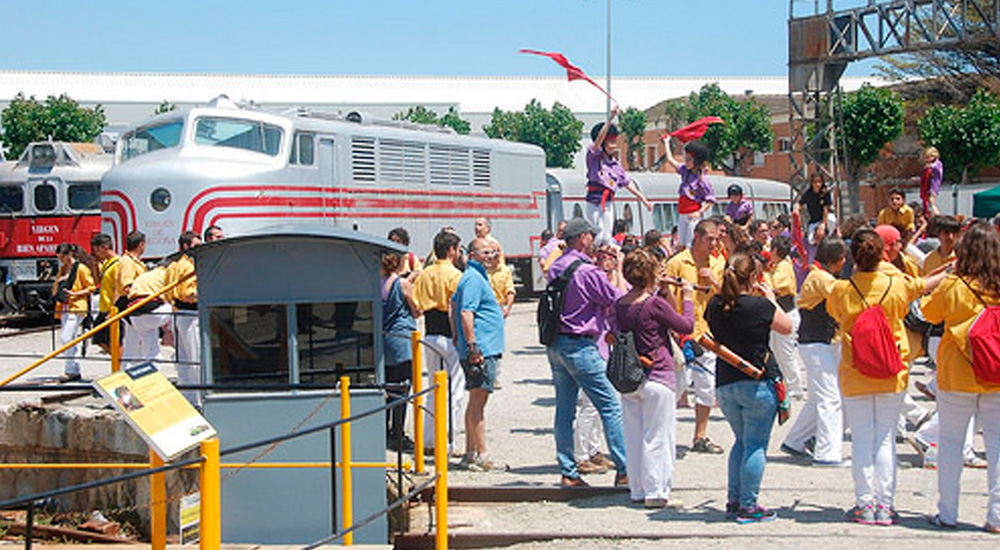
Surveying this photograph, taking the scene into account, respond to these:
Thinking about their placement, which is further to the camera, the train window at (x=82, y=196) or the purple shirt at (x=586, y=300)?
the train window at (x=82, y=196)

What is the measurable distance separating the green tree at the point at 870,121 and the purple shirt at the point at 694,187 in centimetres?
4072

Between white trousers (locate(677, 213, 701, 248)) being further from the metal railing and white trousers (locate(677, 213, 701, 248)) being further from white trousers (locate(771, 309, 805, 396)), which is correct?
the metal railing

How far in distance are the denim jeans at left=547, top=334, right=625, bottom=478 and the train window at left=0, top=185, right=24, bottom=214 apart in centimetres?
1920

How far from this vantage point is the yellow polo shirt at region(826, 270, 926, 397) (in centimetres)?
791

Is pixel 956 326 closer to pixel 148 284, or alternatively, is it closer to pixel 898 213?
pixel 898 213

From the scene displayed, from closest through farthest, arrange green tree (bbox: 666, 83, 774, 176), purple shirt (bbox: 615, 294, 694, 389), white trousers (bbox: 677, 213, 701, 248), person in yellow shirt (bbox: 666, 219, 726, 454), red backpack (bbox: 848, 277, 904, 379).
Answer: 1. red backpack (bbox: 848, 277, 904, 379)
2. purple shirt (bbox: 615, 294, 694, 389)
3. person in yellow shirt (bbox: 666, 219, 726, 454)
4. white trousers (bbox: 677, 213, 701, 248)
5. green tree (bbox: 666, 83, 774, 176)

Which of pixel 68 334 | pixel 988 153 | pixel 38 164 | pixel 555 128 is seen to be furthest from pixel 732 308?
pixel 555 128

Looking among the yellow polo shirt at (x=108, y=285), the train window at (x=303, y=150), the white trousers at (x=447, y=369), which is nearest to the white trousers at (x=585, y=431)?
the white trousers at (x=447, y=369)

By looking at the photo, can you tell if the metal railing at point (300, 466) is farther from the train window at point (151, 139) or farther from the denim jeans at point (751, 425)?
the train window at point (151, 139)

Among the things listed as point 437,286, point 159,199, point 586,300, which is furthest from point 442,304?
point 159,199

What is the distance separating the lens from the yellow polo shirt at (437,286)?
36.6 feet

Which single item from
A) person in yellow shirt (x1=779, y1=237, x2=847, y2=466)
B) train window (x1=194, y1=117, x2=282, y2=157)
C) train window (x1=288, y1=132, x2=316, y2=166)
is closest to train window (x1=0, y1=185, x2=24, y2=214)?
train window (x1=194, y1=117, x2=282, y2=157)

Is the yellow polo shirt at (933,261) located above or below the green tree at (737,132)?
below

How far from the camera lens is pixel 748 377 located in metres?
7.94
